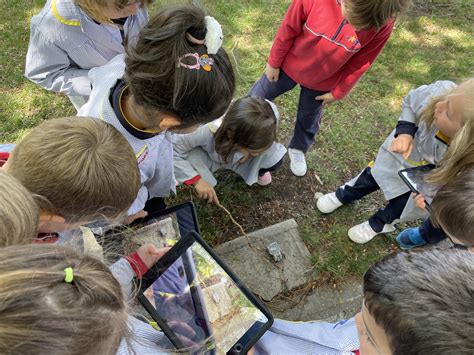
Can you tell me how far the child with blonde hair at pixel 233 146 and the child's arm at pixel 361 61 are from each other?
18.2 inches

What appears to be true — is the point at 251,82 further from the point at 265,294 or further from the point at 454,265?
the point at 454,265

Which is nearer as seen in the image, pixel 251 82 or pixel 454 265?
pixel 454 265

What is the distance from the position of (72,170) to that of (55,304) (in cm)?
56

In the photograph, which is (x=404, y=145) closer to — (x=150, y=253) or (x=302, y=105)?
(x=302, y=105)

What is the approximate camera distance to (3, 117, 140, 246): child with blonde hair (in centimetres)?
117

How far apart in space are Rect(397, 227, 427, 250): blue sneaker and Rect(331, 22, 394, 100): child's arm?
3.30ft

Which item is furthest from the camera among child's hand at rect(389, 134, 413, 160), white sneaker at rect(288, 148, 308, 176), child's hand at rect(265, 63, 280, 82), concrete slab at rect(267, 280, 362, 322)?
white sneaker at rect(288, 148, 308, 176)

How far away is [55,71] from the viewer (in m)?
1.73

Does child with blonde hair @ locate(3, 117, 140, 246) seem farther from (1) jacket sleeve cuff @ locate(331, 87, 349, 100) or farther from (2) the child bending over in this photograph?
(1) jacket sleeve cuff @ locate(331, 87, 349, 100)

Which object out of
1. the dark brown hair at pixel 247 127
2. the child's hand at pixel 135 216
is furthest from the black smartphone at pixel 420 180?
the child's hand at pixel 135 216

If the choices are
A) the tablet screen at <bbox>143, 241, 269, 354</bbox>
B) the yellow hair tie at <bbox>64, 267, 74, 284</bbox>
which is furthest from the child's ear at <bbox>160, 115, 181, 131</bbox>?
the yellow hair tie at <bbox>64, 267, 74, 284</bbox>

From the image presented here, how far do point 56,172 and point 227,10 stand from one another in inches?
115

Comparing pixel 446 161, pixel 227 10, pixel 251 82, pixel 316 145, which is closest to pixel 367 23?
pixel 446 161

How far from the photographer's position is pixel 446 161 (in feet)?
5.54
